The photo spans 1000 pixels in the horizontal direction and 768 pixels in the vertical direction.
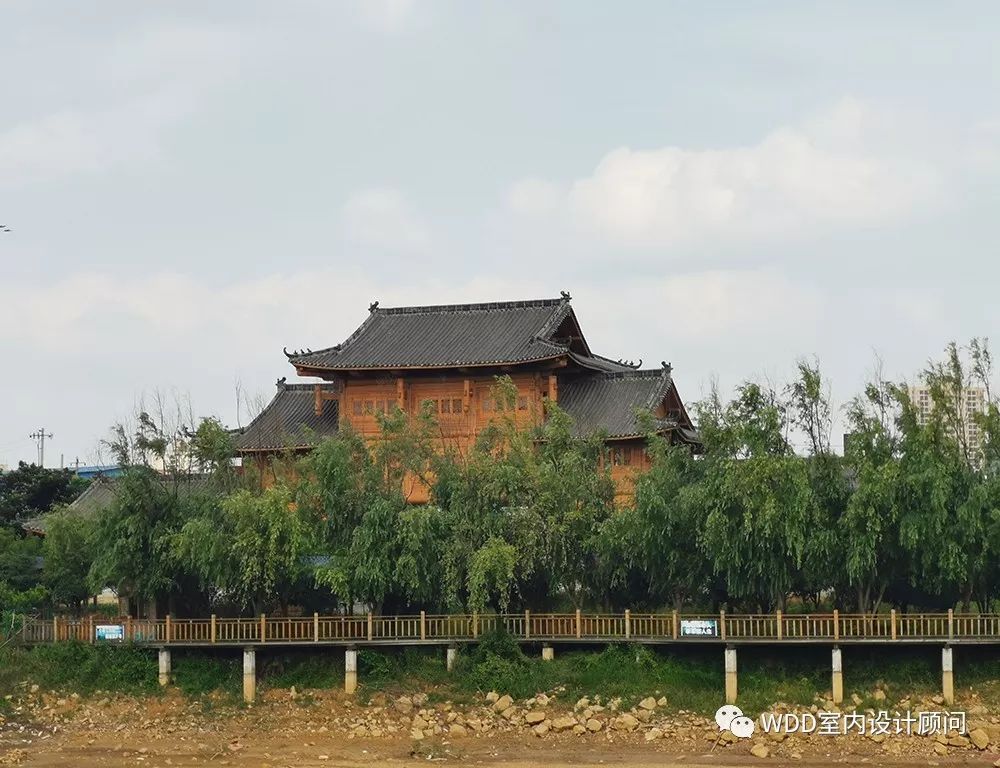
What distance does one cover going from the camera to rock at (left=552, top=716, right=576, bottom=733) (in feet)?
113

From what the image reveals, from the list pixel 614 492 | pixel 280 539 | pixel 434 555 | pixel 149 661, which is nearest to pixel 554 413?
pixel 614 492

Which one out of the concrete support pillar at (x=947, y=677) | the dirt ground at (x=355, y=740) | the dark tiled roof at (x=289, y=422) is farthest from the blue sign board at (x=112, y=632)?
the concrete support pillar at (x=947, y=677)

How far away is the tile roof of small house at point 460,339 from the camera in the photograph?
46.0 meters

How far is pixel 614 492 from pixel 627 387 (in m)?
7.43

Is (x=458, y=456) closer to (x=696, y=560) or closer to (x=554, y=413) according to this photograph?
(x=554, y=413)

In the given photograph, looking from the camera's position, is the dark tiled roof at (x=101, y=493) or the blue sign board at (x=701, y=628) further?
the dark tiled roof at (x=101, y=493)

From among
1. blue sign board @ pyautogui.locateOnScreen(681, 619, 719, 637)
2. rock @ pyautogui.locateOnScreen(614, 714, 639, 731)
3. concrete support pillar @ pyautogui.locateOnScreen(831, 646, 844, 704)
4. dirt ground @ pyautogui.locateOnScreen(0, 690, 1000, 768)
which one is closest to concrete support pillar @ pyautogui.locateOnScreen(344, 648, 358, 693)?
dirt ground @ pyautogui.locateOnScreen(0, 690, 1000, 768)

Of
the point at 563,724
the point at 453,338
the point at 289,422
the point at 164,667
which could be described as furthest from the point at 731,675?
the point at 289,422

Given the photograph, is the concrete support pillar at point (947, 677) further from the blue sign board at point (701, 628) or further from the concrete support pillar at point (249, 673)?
the concrete support pillar at point (249, 673)

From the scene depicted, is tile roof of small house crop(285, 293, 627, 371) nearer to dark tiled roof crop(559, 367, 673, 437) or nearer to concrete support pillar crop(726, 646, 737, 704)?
dark tiled roof crop(559, 367, 673, 437)

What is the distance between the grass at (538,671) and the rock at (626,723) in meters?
0.77

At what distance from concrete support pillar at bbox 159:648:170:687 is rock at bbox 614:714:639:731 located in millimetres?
10747

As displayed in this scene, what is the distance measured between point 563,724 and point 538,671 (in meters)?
2.41

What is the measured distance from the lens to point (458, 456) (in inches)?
1599
